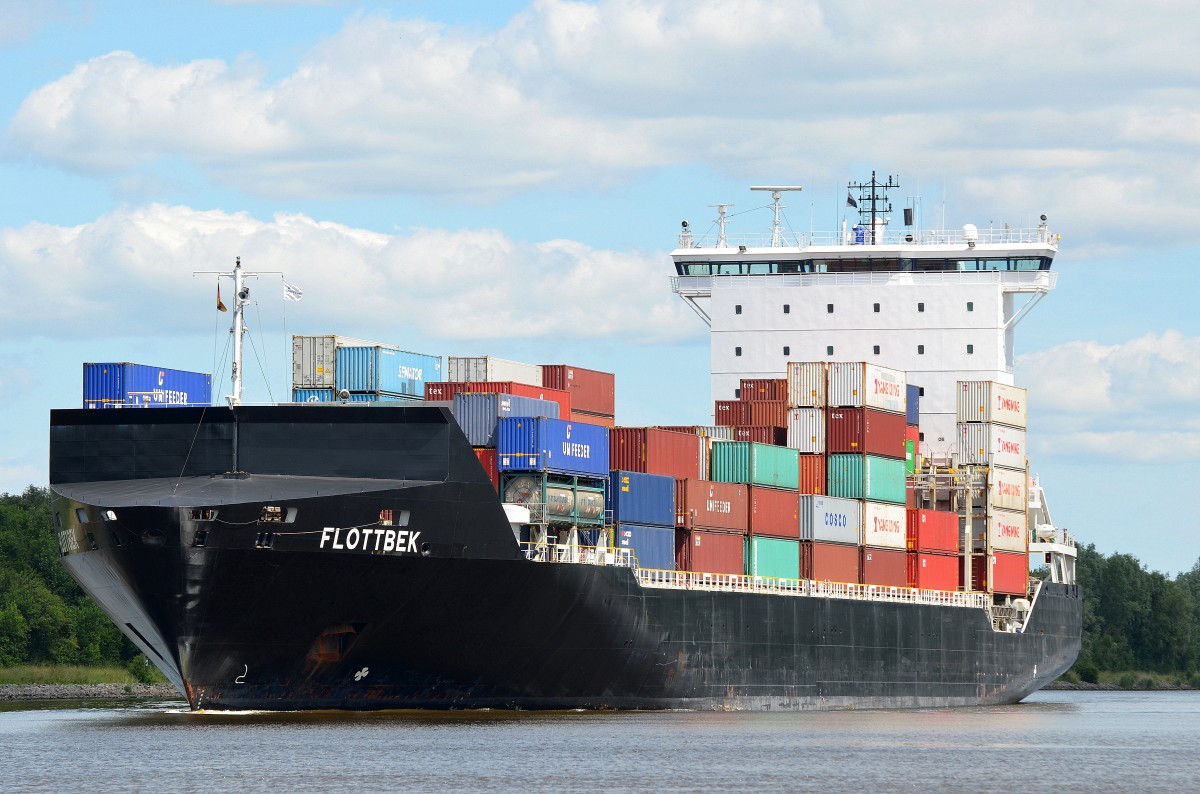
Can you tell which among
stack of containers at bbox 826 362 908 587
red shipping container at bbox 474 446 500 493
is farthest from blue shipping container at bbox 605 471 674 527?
stack of containers at bbox 826 362 908 587

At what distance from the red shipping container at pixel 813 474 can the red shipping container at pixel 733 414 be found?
2.19 meters

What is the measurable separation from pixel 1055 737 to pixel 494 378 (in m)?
15.3

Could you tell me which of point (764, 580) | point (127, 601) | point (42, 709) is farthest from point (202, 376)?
point (42, 709)

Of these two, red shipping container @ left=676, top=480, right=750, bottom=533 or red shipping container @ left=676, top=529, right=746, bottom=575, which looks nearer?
red shipping container @ left=676, top=480, right=750, bottom=533

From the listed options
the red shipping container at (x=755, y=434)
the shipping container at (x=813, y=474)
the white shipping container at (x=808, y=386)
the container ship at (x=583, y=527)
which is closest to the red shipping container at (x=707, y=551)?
the container ship at (x=583, y=527)

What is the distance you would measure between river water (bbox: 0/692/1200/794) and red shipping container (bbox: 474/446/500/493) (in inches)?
196

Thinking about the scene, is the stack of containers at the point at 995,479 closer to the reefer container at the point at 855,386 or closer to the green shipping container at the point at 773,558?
the reefer container at the point at 855,386

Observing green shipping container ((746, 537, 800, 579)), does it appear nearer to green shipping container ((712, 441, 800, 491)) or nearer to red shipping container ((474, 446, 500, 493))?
green shipping container ((712, 441, 800, 491))

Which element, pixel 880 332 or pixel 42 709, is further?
pixel 880 332

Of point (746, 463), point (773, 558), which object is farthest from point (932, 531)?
point (746, 463)

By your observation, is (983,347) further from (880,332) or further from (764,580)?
(764,580)

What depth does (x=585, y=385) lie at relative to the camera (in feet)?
154

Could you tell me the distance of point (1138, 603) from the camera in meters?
120

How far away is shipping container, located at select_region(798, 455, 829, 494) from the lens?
5138cm
